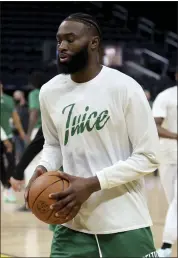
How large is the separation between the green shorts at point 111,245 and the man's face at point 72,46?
2.72 feet

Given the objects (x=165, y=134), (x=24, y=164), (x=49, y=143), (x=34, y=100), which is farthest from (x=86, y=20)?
(x=34, y=100)

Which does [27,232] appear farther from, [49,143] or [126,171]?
[126,171]

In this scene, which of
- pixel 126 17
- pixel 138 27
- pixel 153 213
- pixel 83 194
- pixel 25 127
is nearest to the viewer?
pixel 83 194

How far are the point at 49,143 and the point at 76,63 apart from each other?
0.54m

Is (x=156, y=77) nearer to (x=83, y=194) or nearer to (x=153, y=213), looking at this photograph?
(x=153, y=213)

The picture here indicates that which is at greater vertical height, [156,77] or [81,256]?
[81,256]

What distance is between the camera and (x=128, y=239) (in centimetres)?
326

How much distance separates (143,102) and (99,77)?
271mm

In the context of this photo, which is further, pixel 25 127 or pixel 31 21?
pixel 31 21

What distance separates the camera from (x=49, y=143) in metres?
3.56

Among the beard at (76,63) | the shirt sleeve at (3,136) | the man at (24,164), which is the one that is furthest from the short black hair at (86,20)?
the shirt sleeve at (3,136)

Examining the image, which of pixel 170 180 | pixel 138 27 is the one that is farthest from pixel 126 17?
pixel 170 180

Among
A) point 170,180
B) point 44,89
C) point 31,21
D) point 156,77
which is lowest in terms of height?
point 156,77

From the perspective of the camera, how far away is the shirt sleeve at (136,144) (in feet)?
10.3
